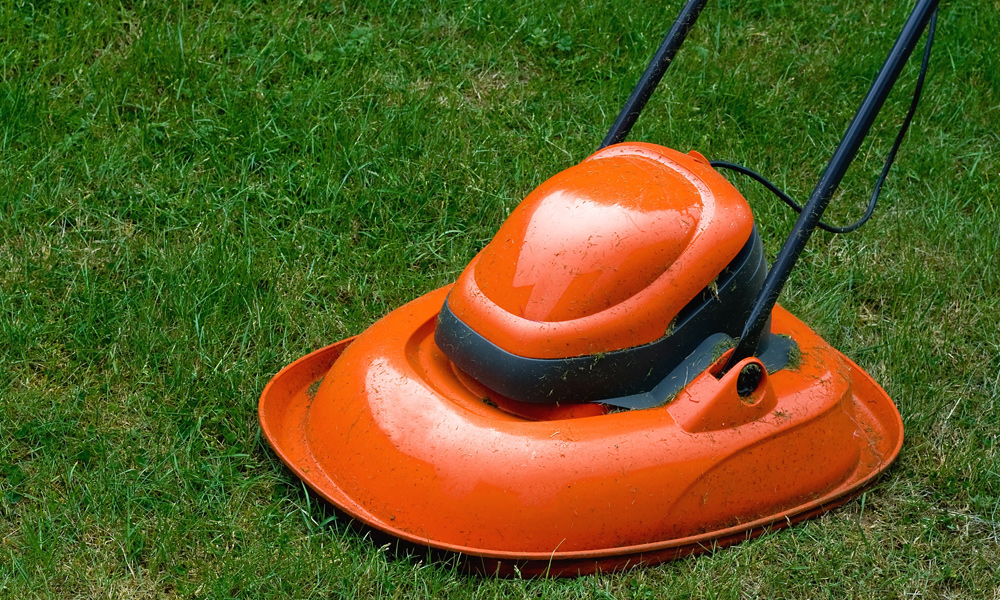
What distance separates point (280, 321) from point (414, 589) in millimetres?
1046

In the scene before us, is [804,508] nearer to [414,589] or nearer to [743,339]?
[743,339]

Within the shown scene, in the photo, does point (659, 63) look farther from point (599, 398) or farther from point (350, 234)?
point (350, 234)

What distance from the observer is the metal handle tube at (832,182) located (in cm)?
227

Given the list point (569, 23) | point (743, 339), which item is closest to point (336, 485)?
point (743, 339)

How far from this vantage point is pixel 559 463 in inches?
85.7

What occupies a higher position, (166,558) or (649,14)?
(649,14)

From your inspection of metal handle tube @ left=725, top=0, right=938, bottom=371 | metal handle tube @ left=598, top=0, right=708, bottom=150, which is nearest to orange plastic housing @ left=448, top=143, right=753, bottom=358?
metal handle tube @ left=725, top=0, right=938, bottom=371

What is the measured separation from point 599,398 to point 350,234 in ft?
4.41

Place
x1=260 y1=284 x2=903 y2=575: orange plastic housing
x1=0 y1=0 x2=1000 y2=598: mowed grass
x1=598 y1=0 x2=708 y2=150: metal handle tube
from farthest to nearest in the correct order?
x1=598 y1=0 x2=708 y2=150: metal handle tube, x1=0 y1=0 x2=1000 y2=598: mowed grass, x1=260 y1=284 x2=903 y2=575: orange plastic housing

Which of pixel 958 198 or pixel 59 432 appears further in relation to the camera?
pixel 958 198

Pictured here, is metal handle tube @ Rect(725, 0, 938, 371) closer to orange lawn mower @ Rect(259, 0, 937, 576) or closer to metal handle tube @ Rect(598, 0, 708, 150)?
orange lawn mower @ Rect(259, 0, 937, 576)

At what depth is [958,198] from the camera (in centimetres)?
376

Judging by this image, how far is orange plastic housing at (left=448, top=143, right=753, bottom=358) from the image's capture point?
2.19 metres

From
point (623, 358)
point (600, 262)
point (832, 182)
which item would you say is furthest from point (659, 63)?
point (623, 358)
